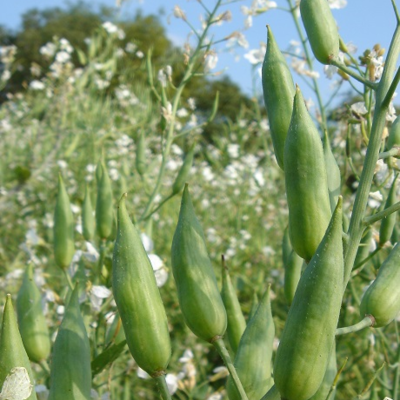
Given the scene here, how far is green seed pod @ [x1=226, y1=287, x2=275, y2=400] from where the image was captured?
514 millimetres

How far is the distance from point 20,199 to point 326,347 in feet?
10.8

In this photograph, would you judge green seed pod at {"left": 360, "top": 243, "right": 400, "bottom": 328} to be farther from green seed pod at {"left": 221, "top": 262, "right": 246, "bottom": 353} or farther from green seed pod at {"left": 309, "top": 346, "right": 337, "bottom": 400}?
green seed pod at {"left": 221, "top": 262, "right": 246, "bottom": 353}

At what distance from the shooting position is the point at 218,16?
1204 mm

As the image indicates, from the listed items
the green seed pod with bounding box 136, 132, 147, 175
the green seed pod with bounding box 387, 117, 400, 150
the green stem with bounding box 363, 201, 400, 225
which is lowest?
the green stem with bounding box 363, 201, 400, 225

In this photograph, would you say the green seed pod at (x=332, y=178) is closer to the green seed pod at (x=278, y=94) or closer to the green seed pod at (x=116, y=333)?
the green seed pod at (x=278, y=94)

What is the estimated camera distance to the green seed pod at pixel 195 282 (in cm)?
47

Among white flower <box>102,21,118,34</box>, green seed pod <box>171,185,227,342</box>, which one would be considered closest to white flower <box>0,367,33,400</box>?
green seed pod <box>171,185,227,342</box>

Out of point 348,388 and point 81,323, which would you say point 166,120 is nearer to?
point 81,323

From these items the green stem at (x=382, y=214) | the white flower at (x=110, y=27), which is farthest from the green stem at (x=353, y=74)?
the white flower at (x=110, y=27)

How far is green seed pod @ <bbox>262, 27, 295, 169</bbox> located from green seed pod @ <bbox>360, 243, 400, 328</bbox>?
140 millimetres

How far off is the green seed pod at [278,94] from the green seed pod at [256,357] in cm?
15

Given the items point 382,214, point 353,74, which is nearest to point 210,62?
point 353,74

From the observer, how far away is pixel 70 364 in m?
0.45

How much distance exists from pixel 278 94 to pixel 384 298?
214mm
